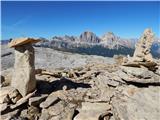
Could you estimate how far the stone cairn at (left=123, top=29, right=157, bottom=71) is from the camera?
20.7 meters

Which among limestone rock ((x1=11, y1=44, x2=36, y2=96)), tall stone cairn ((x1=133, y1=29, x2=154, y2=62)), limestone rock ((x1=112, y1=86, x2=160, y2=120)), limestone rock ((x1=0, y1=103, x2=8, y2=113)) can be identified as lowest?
limestone rock ((x1=0, y1=103, x2=8, y2=113))

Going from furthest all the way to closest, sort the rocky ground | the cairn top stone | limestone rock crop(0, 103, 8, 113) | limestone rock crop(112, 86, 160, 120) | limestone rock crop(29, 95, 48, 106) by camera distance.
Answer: the cairn top stone
limestone rock crop(29, 95, 48, 106)
limestone rock crop(0, 103, 8, 113)
the rocky ground
limestone rock crop(112, 86, 160, 120)

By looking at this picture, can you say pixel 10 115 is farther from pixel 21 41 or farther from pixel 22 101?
pixel 21 41

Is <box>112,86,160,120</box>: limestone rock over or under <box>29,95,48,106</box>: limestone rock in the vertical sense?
over

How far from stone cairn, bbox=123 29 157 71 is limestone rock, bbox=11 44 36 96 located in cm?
754

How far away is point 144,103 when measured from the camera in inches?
626

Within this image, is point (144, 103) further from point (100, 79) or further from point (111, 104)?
point (100, 79)

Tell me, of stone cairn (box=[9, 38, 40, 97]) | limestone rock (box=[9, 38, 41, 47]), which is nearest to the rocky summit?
stone cairn (box=[9, 38, 40, 97])

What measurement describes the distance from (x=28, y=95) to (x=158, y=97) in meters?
9.39

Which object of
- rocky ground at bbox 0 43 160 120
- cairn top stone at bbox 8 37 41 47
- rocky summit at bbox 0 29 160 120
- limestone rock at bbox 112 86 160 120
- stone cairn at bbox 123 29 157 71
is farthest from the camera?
stone cairn at bbox 123 29 157 71

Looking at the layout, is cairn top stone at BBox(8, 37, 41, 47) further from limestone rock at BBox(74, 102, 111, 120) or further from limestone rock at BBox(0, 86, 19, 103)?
limestone rock at BBox(74, 102, 111, 120)

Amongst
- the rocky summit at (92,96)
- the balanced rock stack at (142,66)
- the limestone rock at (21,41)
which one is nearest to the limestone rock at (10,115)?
the rocky summit at (92,96)

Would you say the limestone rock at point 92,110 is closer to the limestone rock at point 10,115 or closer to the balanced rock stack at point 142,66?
the balanced rock stack at point 142,66

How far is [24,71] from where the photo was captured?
19922 millimetres
